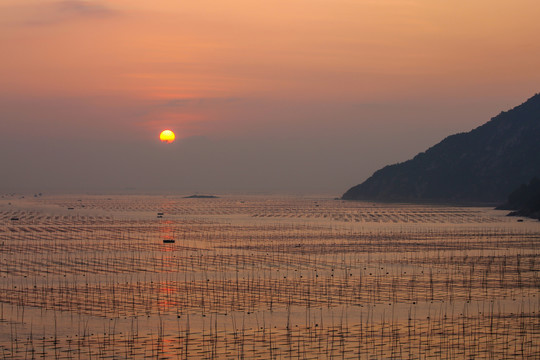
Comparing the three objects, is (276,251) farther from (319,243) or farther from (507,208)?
(507,208)

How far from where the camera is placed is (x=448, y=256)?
59562mm

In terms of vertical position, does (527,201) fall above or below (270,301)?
above

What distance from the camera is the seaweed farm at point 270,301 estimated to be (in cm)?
2839

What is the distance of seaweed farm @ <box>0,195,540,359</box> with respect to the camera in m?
28.4

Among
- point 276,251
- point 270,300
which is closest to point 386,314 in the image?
point 270,300

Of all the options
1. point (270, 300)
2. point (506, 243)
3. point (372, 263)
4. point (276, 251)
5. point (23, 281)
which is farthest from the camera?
point (506, 243)

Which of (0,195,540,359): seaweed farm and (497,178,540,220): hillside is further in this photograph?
(497,178,540,220): hillside

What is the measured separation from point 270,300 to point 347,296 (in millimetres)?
4215

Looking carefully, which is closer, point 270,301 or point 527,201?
point 270,301

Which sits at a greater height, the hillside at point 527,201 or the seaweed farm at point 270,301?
the hillside at point 527,201

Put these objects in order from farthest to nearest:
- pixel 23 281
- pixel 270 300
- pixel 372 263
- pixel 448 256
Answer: pixel 448 256
pixel 372 263
pixel 23 281
pixel 270 300

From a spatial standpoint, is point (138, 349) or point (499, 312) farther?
point (499, 312)

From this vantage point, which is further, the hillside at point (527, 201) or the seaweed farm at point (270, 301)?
the hillside at point (527, 201)

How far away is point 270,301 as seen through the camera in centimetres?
3794
